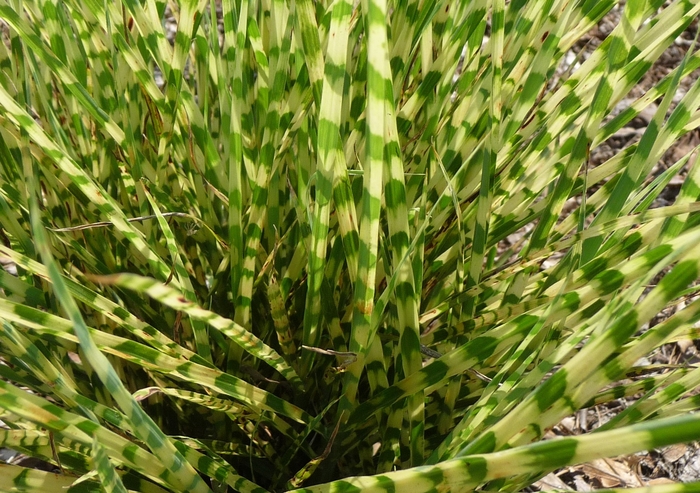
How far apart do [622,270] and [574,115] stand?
0.23 metres

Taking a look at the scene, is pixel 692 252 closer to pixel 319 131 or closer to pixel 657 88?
pixel 319 131

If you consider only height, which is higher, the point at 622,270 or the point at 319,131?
the point at 319,131

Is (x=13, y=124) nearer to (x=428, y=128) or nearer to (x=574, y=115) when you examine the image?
(x=428, y=128)

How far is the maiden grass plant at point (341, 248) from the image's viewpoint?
38 cm

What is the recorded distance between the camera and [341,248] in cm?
55

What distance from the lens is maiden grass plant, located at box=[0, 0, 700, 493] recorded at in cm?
38

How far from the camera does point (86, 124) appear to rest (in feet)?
2.35

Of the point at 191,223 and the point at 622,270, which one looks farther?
the point at 191,223

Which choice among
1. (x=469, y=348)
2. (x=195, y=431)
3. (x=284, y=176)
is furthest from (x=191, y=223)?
(x=469, y=348)

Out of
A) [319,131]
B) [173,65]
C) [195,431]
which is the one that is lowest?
[195,431]

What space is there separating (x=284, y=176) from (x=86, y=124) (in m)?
0.25

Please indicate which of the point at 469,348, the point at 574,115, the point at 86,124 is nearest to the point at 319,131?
the point at 469,348

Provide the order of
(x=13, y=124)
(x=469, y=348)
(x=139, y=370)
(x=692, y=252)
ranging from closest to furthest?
1. (x=692, y=252)
2. (x=469, y=348)
3. (x=13, y=124)
4. (x=139, y=370)

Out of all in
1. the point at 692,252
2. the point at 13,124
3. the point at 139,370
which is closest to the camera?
the point at 692,252
